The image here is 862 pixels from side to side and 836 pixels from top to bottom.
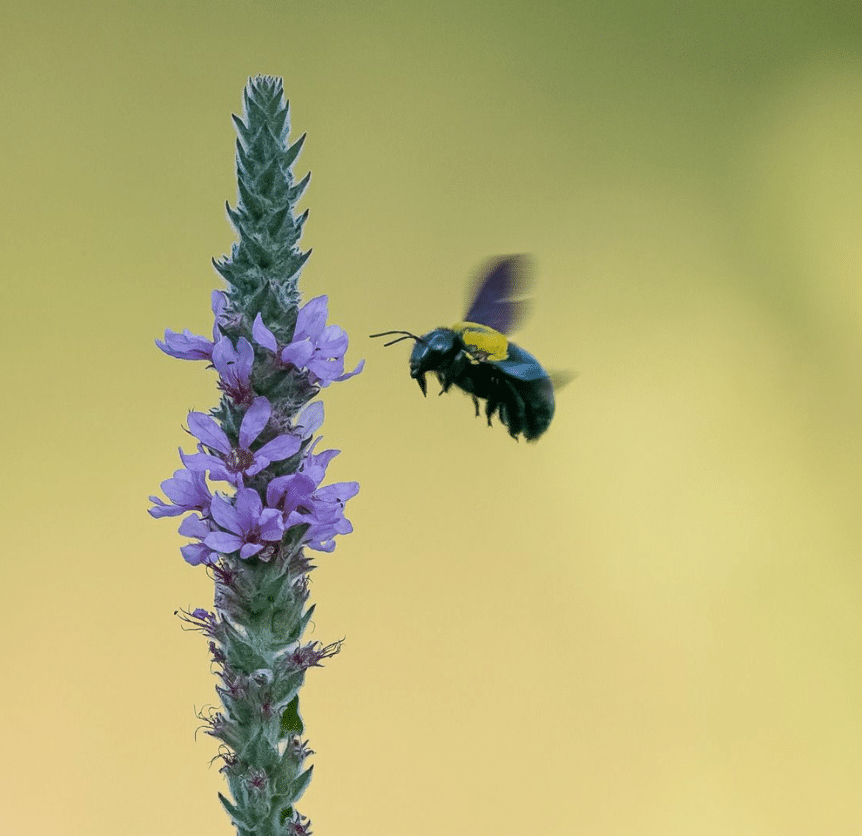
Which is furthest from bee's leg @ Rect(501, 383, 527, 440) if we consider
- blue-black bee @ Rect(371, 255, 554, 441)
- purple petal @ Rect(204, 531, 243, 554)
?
purple petal @ Rect(204, 531, 243, 554)

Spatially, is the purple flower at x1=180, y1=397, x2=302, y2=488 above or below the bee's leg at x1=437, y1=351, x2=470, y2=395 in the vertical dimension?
below

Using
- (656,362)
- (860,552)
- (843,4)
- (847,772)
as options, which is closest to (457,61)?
(656,362)

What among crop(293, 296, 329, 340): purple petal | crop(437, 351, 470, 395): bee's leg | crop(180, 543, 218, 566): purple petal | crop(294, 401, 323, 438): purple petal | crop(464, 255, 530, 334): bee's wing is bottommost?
crop(180, 543, 218, 566): purple petal

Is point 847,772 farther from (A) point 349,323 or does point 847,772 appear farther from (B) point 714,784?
(A) point 349,323

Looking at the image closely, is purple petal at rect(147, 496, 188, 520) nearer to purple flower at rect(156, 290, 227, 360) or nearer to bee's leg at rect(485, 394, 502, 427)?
purple flower at rect(156, 290, 227, 360)

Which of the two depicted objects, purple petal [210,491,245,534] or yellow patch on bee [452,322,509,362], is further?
yellow patch on bee [452,322,509,362]

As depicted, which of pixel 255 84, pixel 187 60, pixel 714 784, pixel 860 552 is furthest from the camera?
pixel 860 552

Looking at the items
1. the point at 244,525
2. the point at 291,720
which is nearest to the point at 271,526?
the point at 244,525

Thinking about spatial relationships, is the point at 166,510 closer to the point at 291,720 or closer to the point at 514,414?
the point at 291,720
